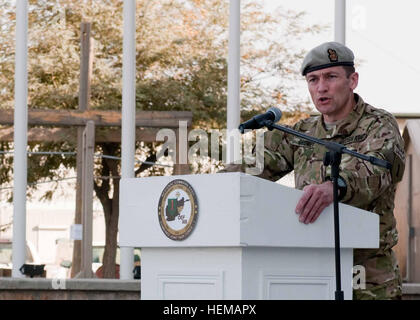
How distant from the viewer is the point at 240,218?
10.2 feet

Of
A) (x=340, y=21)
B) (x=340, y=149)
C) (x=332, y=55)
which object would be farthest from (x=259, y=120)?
(x=340, y=21)

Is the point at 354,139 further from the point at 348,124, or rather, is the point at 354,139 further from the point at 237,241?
the point at 237,241

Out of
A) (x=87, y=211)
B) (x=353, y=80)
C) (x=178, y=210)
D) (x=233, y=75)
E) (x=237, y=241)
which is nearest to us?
(x=237, y=241)

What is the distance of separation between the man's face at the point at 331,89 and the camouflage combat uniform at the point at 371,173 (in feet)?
0.18

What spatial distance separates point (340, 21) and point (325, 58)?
18.0ft

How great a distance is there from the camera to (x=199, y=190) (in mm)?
3221

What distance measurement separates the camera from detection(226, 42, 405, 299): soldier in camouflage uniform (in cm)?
362

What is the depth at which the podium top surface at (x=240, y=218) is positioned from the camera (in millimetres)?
3111

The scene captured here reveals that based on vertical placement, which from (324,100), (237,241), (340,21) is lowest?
(237,241)

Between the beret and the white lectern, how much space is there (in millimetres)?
618

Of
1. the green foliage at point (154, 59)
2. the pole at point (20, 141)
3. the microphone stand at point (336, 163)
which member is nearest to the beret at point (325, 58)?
the microphone stand at point (336, 163)

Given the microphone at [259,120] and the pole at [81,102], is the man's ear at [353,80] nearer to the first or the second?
the microphone at [259,120]

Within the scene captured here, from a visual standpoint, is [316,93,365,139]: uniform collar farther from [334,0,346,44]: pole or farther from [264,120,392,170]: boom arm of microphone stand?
[334,0,346,44]: pole
